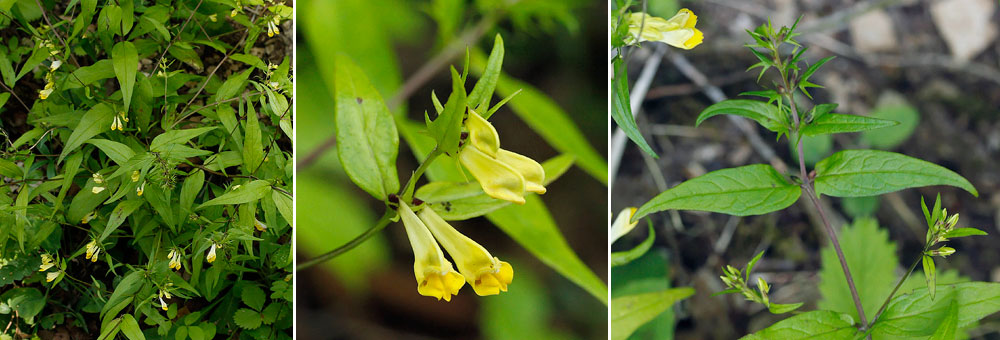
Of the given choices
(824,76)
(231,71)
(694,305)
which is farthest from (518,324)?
(824,76)

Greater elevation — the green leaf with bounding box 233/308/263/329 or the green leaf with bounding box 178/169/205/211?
the green leaf with bounding box 178/169/205/211

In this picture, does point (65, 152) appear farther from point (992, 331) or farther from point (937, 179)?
point (992, 331)

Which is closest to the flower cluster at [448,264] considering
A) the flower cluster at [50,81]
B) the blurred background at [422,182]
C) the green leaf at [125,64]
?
the blurred background at [422,182]

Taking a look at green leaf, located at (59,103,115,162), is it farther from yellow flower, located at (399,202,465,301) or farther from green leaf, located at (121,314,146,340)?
yellow flower, located at (399,202,465,301)

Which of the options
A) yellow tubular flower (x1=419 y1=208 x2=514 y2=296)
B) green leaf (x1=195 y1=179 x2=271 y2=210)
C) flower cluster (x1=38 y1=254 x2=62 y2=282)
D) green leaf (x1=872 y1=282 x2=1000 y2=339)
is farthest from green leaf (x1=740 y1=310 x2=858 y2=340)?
flower cluster (x1=38 y1=254 x2=62 y2=282)

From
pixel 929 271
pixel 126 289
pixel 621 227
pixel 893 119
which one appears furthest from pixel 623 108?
pixel 893 119

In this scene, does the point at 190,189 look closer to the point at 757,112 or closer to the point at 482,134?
the point at 482,134

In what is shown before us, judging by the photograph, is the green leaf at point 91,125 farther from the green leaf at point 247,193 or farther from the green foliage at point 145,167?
the green leaf at point 247,193
